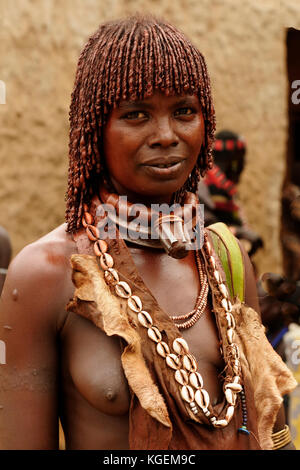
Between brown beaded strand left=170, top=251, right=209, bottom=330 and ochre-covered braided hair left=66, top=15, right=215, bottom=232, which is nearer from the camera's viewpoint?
ochre-covered braided hair left=66, top=15, right=215, bottom=232

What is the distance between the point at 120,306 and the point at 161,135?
394mm

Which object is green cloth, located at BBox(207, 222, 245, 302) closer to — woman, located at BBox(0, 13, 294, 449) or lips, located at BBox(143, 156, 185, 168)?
woman, located at BBox(0, 13, 294, 449)

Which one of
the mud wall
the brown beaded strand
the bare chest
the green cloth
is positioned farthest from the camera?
the mud wall

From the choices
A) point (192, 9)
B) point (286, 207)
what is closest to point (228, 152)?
point (192, 9)

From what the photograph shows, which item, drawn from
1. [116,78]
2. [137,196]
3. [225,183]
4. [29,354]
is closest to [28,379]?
[29,354]

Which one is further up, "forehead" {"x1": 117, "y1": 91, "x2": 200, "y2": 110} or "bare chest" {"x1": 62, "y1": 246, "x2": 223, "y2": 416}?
"forehead" {"x1": 117, "y1": 91, "x2": 200, "y2": 110}

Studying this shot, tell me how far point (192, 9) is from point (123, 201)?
14.7ft

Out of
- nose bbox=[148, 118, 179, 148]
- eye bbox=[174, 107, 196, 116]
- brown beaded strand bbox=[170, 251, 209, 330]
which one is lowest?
brown beaded strand bbox=[170, 251, 209, 330]

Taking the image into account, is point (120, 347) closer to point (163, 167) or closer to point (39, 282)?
point (39, 282)

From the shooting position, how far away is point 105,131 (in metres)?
1.77

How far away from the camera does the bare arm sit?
5.68ft

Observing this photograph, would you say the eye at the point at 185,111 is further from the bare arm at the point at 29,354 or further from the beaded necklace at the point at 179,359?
the bare arm at the point at 29,354

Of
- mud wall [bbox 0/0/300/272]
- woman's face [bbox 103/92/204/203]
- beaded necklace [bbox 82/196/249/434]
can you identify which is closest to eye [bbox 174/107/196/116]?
woman's face [bbox 103/92/204/203]

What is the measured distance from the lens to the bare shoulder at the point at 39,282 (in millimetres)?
1729
